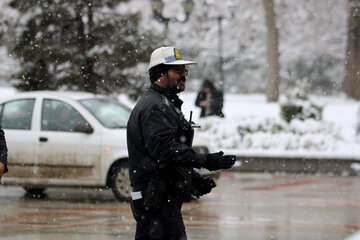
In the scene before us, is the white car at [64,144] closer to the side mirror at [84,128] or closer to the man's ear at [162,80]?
the side mirror at [84,128]

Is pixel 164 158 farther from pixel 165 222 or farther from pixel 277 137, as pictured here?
pixel 277 137

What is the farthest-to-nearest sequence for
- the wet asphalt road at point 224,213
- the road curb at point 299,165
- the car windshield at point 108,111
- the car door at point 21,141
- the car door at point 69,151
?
the road curb at point 299,165 → the car windshield at point 108,111 → the car door at point 21,141 → the car door at point 69,151 → the wet asphalt road at point 224,213

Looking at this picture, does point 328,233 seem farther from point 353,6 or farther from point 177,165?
point 353,6

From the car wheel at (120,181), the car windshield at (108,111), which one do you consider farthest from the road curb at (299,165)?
the car wheel at (120,181)

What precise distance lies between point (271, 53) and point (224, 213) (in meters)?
22.2

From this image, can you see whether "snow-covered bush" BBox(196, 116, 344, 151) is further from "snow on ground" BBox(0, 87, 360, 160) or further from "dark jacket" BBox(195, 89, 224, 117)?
"dark jacket" BBox(195, 89, 224, 117)

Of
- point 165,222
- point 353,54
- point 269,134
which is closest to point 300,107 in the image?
point 269,134

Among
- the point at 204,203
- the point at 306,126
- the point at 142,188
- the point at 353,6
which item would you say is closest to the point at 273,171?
the point at 306,126

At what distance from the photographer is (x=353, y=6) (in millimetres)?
26406

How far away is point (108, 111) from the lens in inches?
464

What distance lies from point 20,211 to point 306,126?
844cm

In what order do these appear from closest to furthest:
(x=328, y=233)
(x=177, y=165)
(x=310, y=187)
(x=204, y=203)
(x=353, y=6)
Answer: (x=177, y=165) < (x=328, y=233) < (x=204, y=203) < (x=310, y=187) < (x=353, y=6)

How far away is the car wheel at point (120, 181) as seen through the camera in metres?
11.0

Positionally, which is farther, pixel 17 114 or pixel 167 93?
pixel 17 114
